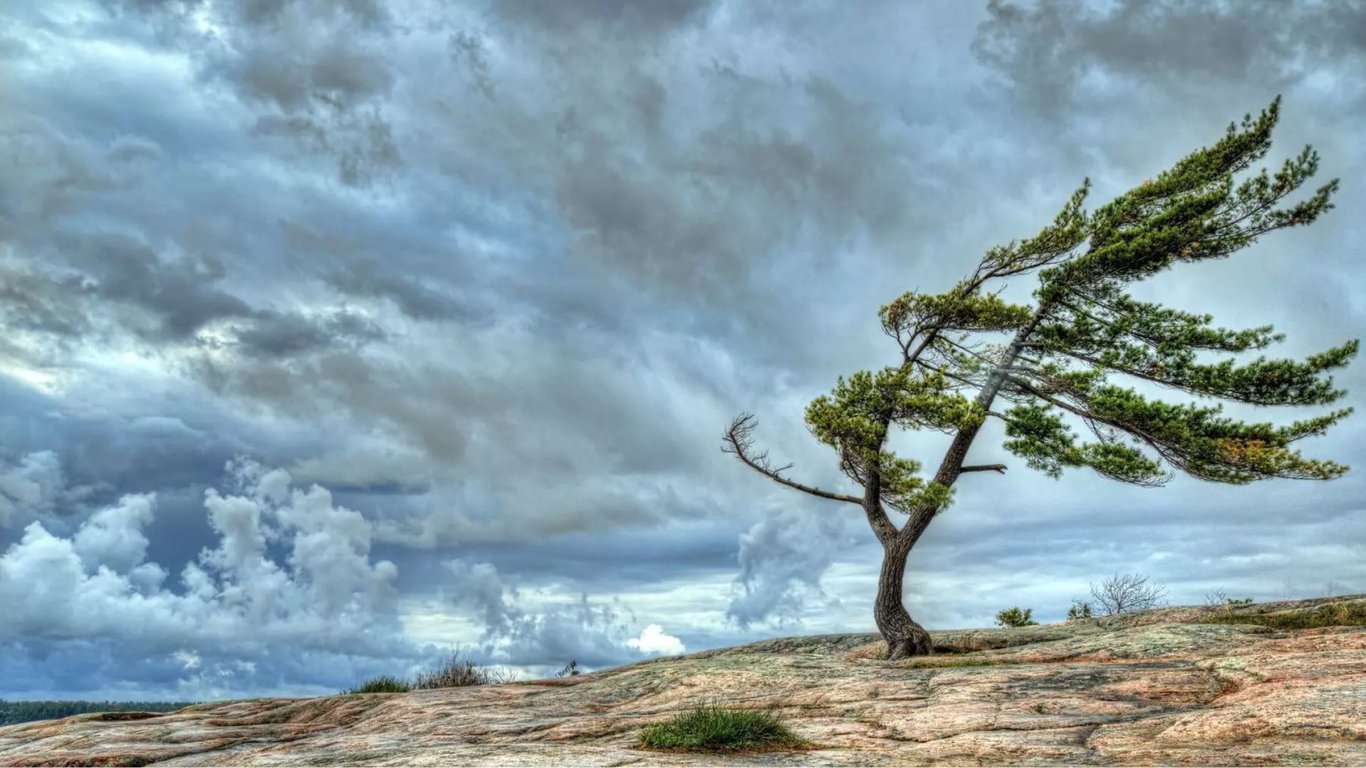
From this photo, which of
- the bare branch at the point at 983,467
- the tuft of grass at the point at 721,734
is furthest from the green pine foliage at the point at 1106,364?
the tuft of grass at the point at 721,734

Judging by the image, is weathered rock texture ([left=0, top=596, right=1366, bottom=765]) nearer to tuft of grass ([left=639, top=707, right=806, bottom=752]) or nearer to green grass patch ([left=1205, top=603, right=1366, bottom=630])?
tuft of grass ([left=639, top=707, right=806, bottom=752])

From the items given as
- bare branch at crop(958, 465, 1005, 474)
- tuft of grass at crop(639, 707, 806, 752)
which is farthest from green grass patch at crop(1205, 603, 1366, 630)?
tuft of grass at crop(639, 707, 806, 752)

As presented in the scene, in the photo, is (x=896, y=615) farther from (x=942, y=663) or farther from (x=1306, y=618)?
(x=1306, y=618)

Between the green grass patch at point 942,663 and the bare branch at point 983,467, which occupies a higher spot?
the bare branch at point 983,467

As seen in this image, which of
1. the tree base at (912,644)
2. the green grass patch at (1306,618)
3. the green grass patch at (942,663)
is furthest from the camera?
the tree base at (912,644)

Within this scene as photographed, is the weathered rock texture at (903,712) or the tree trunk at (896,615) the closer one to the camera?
the weathered rock texture at (903,712)

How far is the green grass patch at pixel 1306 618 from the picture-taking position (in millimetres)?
20375

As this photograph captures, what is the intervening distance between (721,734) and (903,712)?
2.64 meters

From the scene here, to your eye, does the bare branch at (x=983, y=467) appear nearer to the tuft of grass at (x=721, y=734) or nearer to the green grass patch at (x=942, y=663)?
the green grass patch at (x=942, y=663)

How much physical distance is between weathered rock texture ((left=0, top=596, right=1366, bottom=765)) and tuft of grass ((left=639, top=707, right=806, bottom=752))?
340 mm

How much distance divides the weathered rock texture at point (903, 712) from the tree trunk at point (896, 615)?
2.50 ft

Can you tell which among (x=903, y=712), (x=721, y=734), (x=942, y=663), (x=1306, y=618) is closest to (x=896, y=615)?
(x=942, y=663)

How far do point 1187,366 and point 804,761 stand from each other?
17.7 meters

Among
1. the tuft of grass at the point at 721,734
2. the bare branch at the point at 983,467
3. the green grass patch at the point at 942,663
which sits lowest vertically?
the tuft of grass at the point at 721,734
